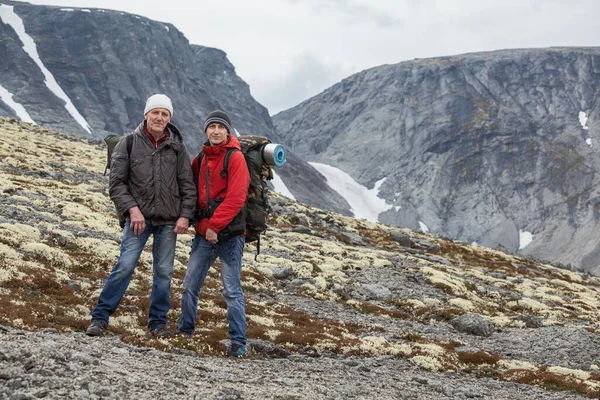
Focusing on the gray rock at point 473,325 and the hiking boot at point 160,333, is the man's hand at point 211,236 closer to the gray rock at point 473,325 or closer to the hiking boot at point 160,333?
Answer: the hiking boot at point 160,333

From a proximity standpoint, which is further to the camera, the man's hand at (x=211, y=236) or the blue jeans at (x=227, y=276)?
the blue jeans at (x=227, y=276)

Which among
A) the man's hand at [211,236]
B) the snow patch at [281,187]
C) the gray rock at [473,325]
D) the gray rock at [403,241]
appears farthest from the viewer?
the snow patch at [281,187]

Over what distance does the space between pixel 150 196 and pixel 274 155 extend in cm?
287

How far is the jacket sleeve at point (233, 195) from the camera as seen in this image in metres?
10.9

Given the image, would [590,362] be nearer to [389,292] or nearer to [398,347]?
[398,347]

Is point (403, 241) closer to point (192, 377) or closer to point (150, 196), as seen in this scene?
point (150, 196)

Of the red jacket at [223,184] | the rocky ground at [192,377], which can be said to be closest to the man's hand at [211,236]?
the red jacket at [223,184]

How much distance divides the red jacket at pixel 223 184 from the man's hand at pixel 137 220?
1.24 meters

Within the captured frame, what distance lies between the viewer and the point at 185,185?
11555 millimetres

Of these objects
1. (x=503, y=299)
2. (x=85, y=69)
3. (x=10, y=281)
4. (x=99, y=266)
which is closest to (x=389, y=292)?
(x=503, y=299)

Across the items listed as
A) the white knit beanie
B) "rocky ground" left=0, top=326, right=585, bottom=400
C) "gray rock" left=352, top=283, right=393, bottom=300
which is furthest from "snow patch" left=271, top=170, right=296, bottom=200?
the white knit beanie

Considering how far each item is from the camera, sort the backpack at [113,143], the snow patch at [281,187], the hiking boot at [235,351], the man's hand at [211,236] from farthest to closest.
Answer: the snow patch at [281,187], the hiking boot at [235,351], the backpack at [113,143], the man's hand at [211,236]

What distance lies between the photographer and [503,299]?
3603cm

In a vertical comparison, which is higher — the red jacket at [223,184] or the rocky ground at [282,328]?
the red jacket at [223,184]
